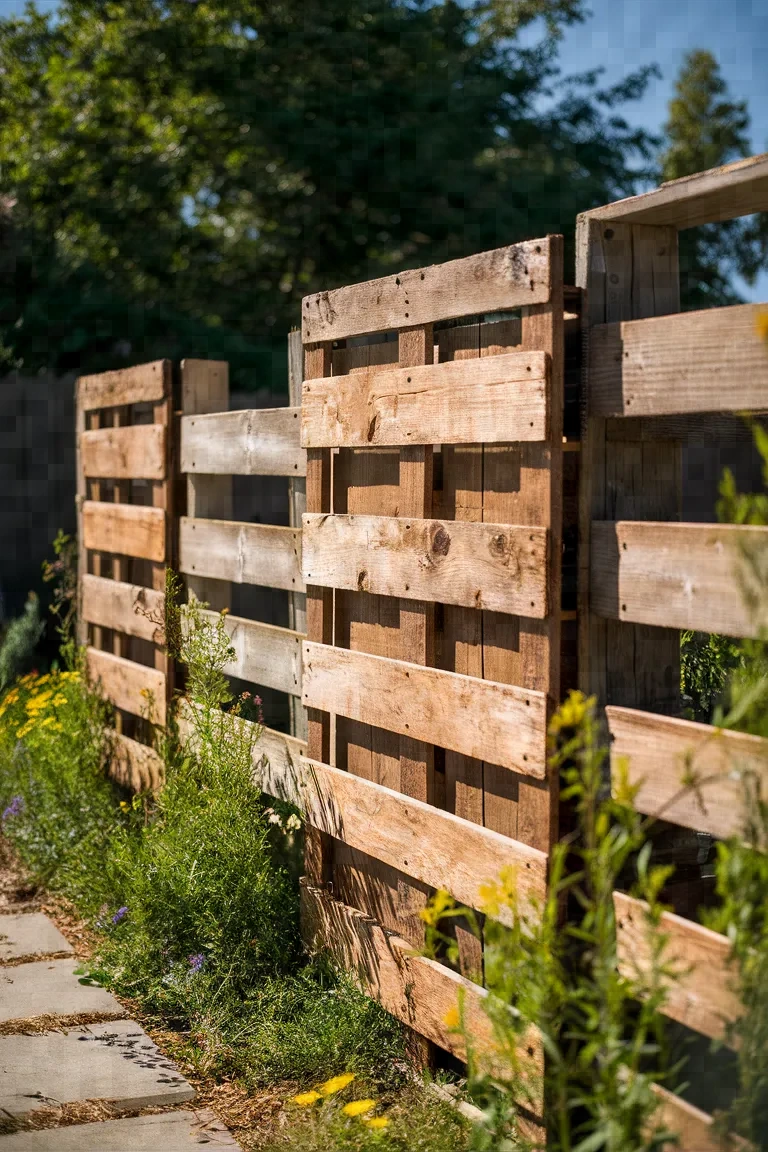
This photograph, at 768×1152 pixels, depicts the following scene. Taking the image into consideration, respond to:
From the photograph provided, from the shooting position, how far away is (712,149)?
31484 millimetres

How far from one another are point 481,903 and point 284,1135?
736 millimetres

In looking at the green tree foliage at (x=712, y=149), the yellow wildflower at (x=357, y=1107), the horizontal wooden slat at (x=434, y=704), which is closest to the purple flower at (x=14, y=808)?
the horizontal wooden slat at (x=434, y=704)

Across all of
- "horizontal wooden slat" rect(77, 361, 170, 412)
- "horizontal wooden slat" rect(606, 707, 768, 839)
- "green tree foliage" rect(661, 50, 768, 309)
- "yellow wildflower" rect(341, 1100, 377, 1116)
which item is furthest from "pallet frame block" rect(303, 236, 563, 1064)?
"green tree foliage" rect(661, 50, 768, 309)

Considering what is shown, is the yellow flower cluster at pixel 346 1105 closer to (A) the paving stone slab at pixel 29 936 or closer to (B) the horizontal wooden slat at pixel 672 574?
(B) the horizontal wooden slat at pixel 672 574

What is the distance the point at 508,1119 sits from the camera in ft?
7.57

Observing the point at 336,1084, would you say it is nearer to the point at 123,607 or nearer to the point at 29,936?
the point at 29,936

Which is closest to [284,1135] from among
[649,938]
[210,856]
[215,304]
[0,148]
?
[210,856]

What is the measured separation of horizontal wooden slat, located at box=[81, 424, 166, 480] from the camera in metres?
4.96

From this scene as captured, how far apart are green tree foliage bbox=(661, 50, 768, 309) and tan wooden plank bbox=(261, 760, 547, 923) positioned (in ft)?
49.5

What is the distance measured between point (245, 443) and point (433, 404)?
1420mm

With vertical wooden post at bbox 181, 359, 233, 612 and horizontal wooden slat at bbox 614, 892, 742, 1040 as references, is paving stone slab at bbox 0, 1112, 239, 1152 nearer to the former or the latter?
horizontal wooden slat at bbox 614, 892, 742, 1040

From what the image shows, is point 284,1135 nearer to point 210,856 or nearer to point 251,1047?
point 251,1047

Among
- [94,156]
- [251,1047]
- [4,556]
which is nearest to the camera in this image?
[251,1047]

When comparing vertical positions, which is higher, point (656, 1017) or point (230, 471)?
point (230, 471)
